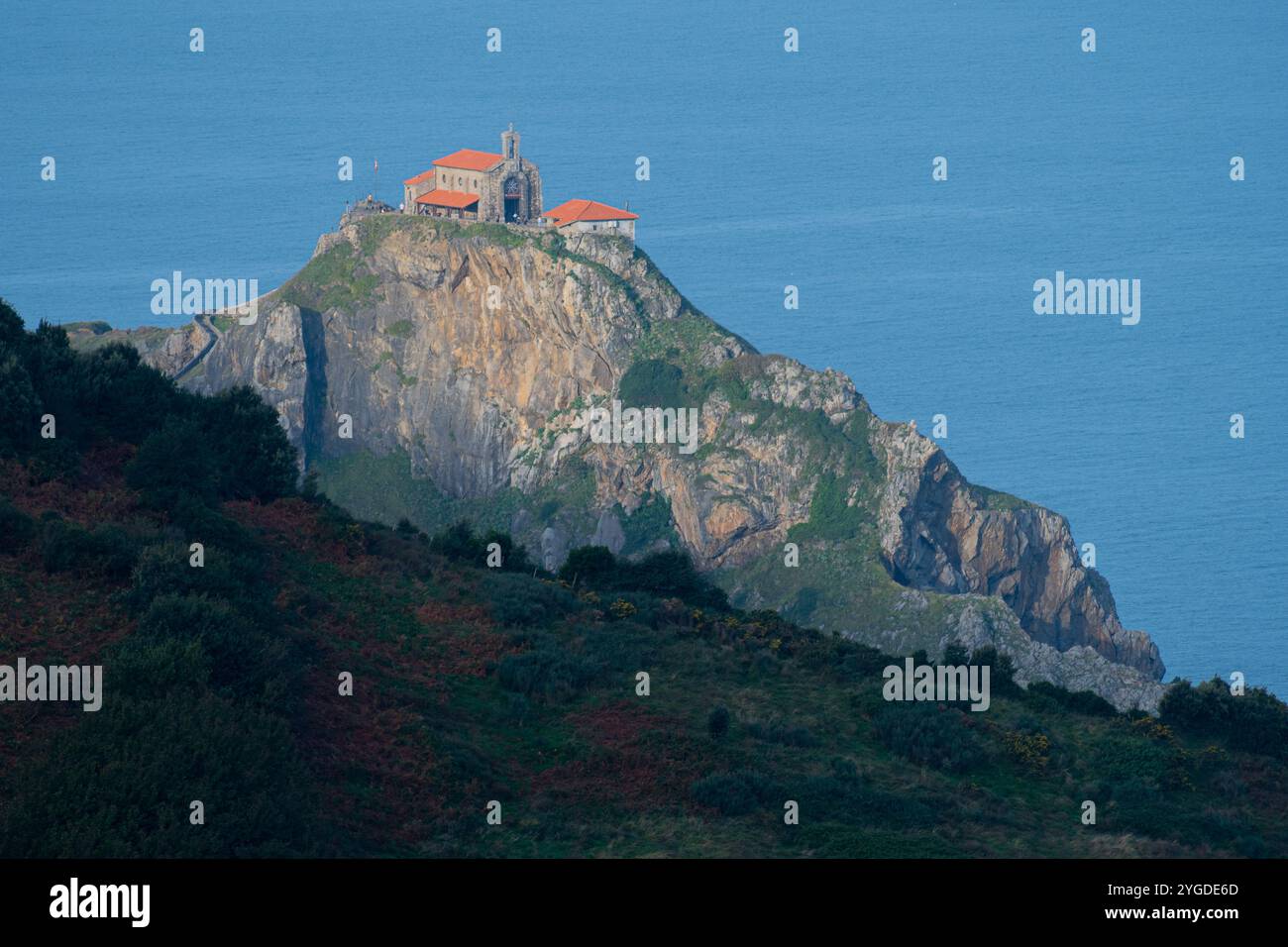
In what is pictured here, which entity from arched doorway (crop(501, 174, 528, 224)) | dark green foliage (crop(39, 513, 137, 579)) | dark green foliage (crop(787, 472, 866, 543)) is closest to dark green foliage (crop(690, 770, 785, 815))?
dark green foliage (crop(39, 513, 137, 579))

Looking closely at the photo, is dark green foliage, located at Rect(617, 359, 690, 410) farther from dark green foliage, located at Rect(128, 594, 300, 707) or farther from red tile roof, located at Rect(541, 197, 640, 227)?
dark green foliage, located at Rect(128, 594, 300, 707)

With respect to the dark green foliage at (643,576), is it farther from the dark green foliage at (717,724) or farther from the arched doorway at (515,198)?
the arched doorway at (515,198)

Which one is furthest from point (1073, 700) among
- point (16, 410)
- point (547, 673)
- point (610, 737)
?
point (16, 410)

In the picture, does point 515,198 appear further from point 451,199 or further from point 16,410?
point 16,410

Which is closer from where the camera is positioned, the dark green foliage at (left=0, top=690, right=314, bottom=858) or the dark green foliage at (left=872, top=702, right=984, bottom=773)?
the dark green foliage at (left=0, top=690, right=314, bottom=858)

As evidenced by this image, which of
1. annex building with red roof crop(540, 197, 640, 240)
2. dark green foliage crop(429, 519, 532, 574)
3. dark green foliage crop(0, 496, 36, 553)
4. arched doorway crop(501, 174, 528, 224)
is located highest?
arched doorway crop(501, 174, 528, 224)
